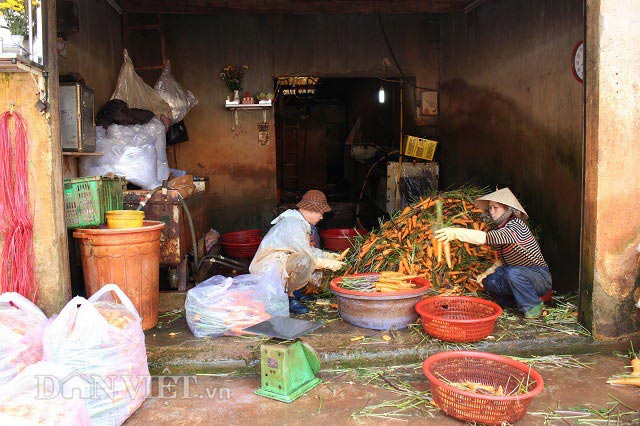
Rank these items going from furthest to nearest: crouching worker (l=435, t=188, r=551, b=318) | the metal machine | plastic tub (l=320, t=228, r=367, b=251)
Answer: plastic tub (l=320, t=228, r=367, b=251)
the metal machine
crouching worker (l=435, t=188, r=551, b=318)

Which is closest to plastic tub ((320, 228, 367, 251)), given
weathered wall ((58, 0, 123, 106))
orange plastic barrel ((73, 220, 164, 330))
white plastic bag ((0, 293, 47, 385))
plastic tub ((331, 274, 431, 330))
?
plastic tub ((331, 274, 431, 330))

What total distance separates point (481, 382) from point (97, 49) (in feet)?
20.2

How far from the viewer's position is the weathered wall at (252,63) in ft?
30.7

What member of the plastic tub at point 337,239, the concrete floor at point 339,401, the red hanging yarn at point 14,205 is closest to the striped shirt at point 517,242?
the concrete floor at point 339,401

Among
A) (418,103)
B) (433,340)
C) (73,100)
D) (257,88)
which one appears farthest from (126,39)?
(433,340)

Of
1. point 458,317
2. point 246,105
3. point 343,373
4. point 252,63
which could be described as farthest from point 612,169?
point 252,63

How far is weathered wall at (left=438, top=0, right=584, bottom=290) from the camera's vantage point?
→ 20.2ft

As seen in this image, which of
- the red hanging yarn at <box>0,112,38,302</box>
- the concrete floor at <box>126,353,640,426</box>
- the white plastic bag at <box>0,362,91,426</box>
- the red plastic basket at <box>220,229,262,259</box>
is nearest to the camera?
the white plastic bag at <box>0,362,91,426</box>

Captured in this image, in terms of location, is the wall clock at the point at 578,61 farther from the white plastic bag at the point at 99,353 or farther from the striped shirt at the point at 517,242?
the white plastic bag at the point at 99,353

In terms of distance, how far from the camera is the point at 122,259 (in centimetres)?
478

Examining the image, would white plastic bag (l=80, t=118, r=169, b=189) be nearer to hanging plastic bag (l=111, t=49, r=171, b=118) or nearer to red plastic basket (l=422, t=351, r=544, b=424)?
hanging plastic bag (l=111, t=49, r=171, b=118)

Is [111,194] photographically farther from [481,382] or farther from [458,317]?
[481,382]

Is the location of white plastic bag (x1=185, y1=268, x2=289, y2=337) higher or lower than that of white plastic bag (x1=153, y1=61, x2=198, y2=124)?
lower

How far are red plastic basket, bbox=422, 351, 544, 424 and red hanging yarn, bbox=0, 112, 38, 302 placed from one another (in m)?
3.32
